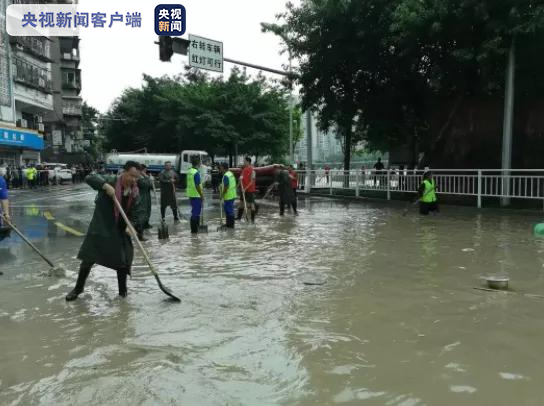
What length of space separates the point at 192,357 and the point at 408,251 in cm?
559

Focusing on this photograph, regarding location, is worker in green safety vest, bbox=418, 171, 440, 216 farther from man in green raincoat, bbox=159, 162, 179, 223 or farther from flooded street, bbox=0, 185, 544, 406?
man in green raincoat, bbox=159, 162, 179, 223

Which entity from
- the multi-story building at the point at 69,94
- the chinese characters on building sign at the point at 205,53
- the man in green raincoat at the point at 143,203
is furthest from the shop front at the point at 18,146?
the man in green raincoat at the point at 143,203

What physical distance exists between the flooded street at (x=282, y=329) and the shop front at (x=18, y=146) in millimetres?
31108

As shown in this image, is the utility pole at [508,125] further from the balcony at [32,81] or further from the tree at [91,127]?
the tree at [91,127]

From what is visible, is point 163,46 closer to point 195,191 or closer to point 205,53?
point 205,53

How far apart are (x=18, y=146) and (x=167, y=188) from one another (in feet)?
101

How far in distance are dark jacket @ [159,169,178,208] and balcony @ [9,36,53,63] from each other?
33403 mm

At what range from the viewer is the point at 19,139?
1535 inches

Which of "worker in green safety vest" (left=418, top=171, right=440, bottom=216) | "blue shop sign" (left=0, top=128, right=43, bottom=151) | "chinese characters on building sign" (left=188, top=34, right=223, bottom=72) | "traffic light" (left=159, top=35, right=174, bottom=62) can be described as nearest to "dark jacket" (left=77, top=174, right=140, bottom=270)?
"worker in green safety vest" (left=418, top=171, right=440, bottom=216)

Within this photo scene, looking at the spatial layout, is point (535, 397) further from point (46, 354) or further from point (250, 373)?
point (46, 354)

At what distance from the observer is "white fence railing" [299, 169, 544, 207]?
15.2 m

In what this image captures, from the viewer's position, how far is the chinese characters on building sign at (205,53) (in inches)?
734

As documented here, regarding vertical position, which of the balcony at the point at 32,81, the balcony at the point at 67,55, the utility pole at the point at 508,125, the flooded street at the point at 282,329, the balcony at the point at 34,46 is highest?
the balcony at the point at 67,55

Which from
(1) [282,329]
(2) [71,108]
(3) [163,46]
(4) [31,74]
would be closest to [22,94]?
(4) [31,74]
